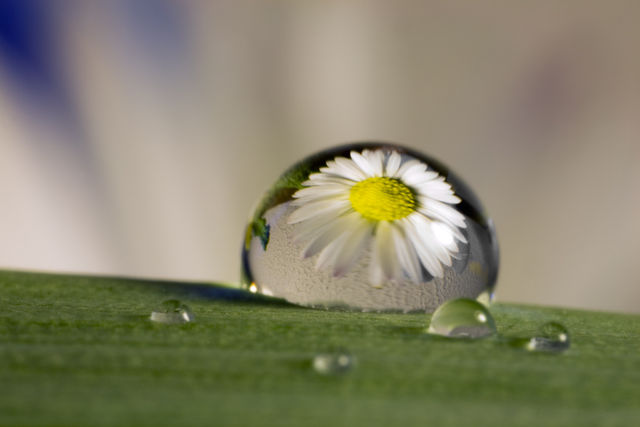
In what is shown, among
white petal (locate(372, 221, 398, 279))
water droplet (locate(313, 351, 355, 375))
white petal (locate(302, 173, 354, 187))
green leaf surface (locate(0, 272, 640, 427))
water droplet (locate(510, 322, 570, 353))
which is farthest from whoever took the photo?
white petal (locate(302, 173, 354, 187))

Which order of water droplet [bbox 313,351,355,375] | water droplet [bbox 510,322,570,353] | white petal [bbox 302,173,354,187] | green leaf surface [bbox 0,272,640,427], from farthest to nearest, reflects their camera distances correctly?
1. white petal [bbox 302,173,354,187]
2. water droplet [bbox 510,322,570,353]
3. water droplet [bbox 313,351,355,375]
4. green leaf surface [bbox 0,272,640,427]

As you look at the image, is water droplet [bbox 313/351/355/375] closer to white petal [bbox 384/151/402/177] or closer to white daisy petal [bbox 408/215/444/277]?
white daisy petal [bbox 408/215/444/277]

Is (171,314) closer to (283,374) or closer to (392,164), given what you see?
(283,374)

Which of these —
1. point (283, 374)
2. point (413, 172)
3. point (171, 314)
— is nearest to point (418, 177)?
point (413, 172)

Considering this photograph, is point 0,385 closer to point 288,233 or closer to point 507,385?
point 507,385

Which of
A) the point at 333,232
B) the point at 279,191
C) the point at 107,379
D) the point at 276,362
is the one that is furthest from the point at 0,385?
the point at 279,191

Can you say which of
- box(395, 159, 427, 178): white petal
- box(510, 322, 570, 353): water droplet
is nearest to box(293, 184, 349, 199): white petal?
box(395, 159, 427, 178): white petal

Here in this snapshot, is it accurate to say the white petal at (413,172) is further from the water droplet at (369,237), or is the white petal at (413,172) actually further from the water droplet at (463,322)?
the water droplet at (463,322)

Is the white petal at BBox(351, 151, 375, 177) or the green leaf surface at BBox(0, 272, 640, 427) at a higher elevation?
the white petal at BBox(351, 151, 375, 177)
